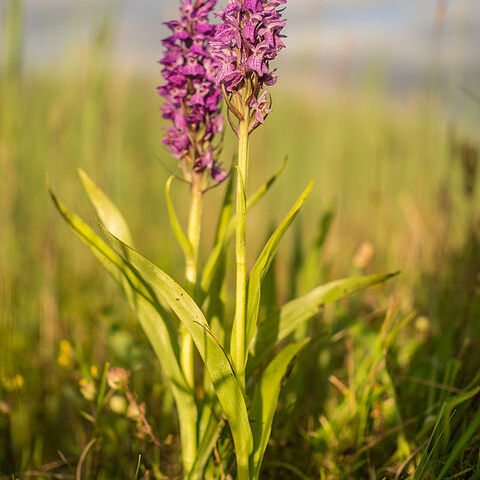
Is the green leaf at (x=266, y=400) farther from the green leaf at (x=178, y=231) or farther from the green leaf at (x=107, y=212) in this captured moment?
the green leaf at (x=107, y=212)

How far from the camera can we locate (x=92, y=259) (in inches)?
147

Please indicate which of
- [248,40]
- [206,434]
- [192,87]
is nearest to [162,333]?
[206,434]

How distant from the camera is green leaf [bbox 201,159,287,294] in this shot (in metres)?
1.56

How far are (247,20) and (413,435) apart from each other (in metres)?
1.48

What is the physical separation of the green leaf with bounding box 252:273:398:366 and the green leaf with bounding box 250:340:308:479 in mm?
134

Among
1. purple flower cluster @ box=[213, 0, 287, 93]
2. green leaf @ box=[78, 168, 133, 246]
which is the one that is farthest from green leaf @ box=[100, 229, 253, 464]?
purple flower cluster @ box=[213, 0, 287, 93]

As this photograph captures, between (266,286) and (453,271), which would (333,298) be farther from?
(453,271)

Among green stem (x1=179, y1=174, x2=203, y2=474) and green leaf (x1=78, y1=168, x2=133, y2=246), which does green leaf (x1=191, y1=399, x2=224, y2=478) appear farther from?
green leaf (x1=78, y1=168, x2=133, y2=246)

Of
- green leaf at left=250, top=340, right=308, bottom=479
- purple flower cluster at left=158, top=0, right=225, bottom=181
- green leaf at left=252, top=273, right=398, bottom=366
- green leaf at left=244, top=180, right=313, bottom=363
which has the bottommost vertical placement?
green leaf at left=250, top=340, right=308, bottom=479

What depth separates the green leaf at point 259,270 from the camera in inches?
49.7

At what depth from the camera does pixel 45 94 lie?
5.70 m

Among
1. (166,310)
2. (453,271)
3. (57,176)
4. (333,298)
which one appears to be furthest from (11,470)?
(453,271)

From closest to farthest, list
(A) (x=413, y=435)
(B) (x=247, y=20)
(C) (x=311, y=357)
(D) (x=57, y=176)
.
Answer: (B) (x=247, y=20), (A) (x=413, y=435), (C) (x=311, y=357), (D) (x=57, y=176)

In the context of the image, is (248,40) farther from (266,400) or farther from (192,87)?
(266,400)
